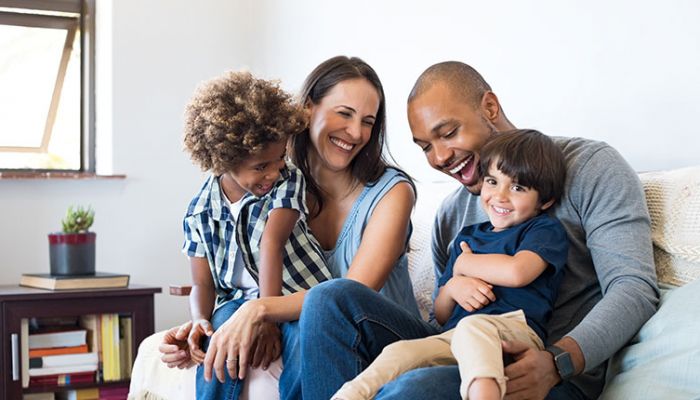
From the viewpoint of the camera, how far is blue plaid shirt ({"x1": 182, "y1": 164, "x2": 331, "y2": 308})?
195 centimetres

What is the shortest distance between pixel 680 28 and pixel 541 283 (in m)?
0.73

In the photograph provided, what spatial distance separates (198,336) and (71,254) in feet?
4.81

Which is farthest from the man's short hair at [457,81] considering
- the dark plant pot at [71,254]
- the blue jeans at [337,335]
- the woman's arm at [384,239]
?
the dark plant pot at [71,254]

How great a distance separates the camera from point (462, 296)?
1642mm

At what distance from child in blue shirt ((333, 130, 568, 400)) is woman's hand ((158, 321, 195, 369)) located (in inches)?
21.3

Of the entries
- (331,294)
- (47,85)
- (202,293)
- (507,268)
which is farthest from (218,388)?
(47,85)

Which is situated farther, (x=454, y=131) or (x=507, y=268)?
(x=454, y=131)

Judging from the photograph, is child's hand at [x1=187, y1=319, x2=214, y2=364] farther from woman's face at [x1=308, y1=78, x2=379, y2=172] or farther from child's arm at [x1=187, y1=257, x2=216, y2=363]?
woman's face at [x1=308, y1=78, x2=379, y2=172]

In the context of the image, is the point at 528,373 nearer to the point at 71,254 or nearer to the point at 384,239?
the point at 384,239

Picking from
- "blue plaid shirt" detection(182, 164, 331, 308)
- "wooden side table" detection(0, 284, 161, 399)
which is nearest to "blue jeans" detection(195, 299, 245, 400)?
"blue plaid shirt" detection(182, 164, 331, 308)

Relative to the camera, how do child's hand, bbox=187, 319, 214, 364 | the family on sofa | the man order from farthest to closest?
child's hand, bbox=187, 319, 214, 364 < the family on sofa < the man

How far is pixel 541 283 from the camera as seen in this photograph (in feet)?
5.25

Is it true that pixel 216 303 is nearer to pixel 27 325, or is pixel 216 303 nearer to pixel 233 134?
pixel 233 134

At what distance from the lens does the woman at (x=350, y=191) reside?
6.28ft
